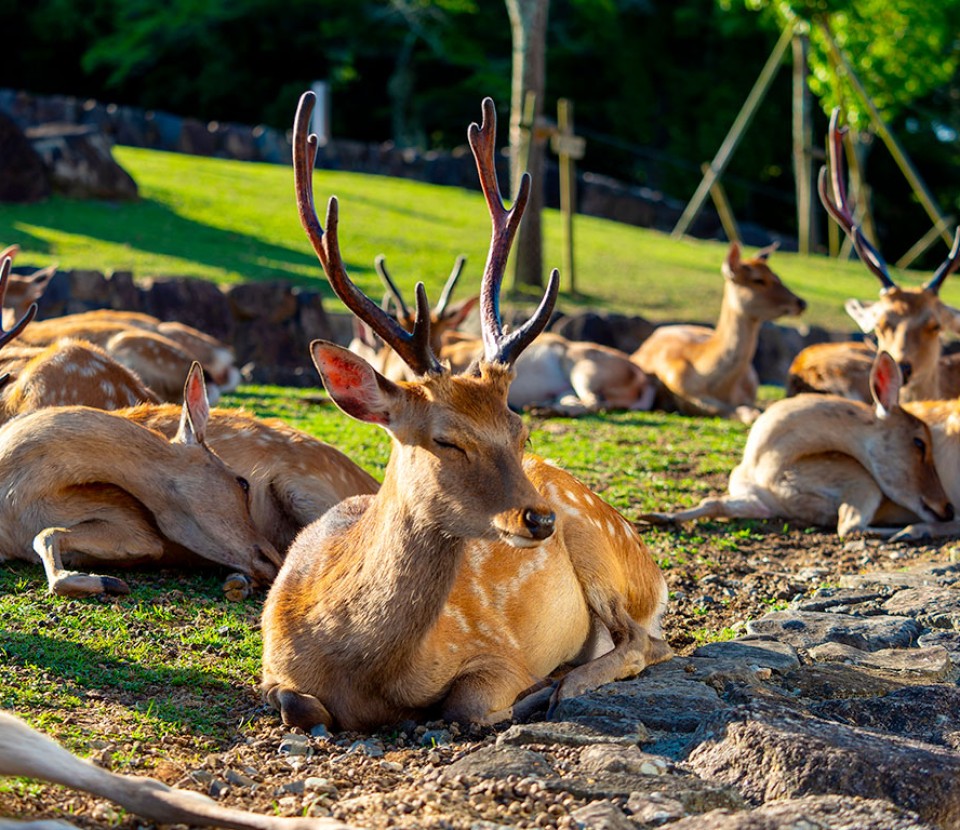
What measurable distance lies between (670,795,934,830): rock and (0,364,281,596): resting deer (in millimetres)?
2823

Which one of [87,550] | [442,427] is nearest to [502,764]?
[442,427]

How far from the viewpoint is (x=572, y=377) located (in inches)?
484

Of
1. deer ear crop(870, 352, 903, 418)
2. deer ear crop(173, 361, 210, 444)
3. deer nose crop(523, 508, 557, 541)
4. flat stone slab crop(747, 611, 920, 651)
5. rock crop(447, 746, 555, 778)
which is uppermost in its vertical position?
deer nose crop(523, 508, 557, 541)

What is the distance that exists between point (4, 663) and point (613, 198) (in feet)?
74.7

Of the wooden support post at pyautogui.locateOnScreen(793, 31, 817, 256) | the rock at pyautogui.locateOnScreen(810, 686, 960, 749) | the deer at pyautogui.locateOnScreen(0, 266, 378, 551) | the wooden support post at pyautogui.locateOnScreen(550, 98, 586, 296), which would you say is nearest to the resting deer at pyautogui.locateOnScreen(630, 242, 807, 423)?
the wooden support post at pyautogui.locateOnScreen(550, 98, 586, 296)

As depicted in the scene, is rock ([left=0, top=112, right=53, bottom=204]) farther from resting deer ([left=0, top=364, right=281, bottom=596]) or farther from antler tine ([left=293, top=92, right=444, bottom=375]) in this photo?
antler tine ([left=293, top=92, right=444, bottom=375])

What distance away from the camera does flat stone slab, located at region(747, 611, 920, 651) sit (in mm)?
5340

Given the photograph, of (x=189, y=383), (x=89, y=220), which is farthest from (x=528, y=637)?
(x=89, y=220)

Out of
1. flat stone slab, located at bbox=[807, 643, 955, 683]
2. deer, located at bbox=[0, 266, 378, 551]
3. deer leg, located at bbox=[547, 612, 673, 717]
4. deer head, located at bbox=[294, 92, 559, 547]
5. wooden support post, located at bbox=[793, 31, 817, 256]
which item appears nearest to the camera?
deer head, located at bbox=[294, 92, 559, 547]

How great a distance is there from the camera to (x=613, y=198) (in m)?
26.5

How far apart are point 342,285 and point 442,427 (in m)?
0.56

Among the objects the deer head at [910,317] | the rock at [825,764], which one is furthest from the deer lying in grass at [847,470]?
the rock at [825,764]

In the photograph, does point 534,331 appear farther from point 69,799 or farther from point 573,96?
point 573,96

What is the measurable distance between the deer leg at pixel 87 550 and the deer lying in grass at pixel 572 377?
6049mm
